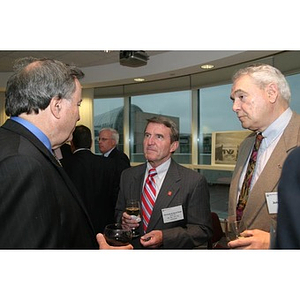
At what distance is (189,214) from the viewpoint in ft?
6.86

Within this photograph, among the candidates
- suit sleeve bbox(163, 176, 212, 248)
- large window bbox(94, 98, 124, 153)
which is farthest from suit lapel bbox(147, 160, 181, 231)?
large window bbox(94, 98, 124, 153)

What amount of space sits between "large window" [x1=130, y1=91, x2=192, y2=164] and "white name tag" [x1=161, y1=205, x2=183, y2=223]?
16.3 feet

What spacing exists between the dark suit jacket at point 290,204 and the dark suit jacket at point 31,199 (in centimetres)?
82

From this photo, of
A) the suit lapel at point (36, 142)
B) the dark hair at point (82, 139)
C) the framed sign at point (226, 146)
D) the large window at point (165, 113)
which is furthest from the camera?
the large window at point (165, 113)

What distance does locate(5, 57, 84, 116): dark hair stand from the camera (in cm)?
139

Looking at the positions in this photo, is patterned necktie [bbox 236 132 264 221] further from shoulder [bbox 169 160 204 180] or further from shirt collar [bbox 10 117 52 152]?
shirt collar [bbox 10 117 52 152]

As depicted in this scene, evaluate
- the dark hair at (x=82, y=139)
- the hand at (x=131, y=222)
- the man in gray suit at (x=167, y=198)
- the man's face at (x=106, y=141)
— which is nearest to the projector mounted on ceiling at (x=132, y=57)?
the man's face at (x=106, y=141)

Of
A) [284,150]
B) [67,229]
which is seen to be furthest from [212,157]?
[67,229]

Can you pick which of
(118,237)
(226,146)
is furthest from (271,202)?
(226,146)

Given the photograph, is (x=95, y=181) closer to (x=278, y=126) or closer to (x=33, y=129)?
(x=33, y=129)

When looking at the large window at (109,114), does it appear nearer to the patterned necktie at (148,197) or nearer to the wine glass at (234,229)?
the patterned necktie at (148,197)

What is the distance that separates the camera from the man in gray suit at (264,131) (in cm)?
165

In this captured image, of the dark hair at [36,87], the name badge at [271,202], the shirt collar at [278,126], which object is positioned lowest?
the name badge at [271,202]

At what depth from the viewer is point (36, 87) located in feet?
4.61
